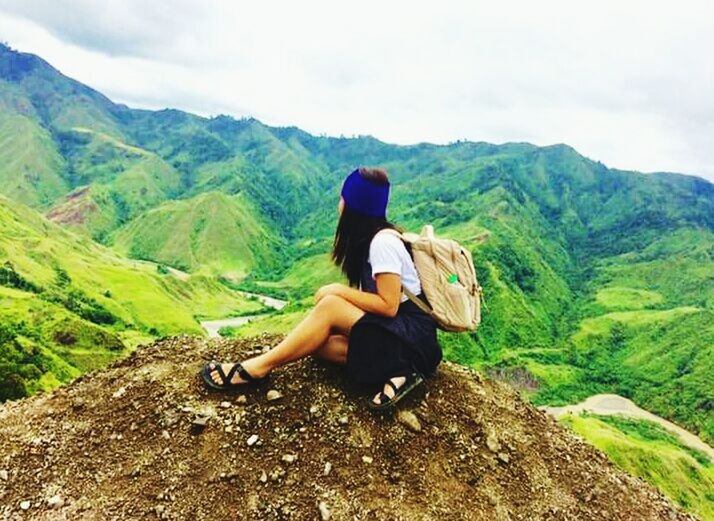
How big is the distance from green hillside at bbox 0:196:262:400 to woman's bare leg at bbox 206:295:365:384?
2802 cm

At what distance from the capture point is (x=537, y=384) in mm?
110875

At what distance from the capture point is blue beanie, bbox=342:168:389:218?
701 centimetres

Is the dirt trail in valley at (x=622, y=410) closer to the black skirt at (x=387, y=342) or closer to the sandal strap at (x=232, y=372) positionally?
the black skirt at (x=387, y=342)

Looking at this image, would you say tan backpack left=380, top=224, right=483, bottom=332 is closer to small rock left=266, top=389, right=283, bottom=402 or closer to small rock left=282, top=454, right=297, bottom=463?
small rock left=266, top=389, right=283, bottom=402

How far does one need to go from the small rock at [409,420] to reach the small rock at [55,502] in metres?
3.95

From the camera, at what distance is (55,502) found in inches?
257

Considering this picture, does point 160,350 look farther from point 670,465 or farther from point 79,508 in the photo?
point 670,465

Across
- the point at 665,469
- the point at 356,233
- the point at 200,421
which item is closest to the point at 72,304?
the point at 665,469

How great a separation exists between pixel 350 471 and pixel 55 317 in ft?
270

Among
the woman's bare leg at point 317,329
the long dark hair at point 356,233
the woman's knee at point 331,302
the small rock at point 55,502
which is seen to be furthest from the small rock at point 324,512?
the small rock at point 55,502

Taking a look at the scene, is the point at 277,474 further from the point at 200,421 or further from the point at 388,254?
the point at 388,254

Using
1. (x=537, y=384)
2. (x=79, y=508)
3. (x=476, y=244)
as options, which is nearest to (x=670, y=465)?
(x=537, y=384)

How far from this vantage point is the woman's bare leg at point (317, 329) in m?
7.10

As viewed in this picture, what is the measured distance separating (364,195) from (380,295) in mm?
1198
